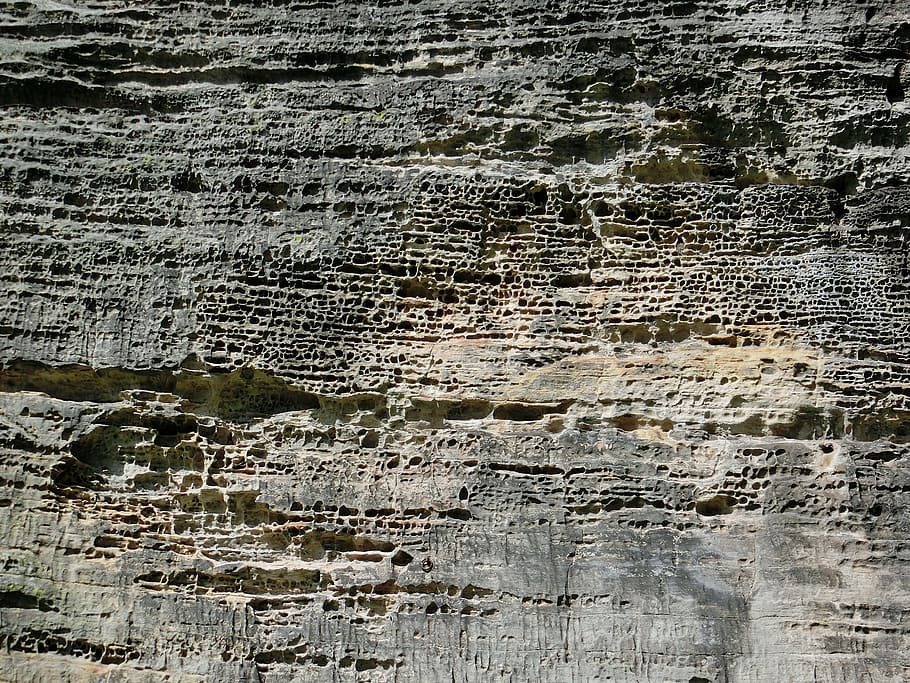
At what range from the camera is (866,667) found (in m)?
2.21

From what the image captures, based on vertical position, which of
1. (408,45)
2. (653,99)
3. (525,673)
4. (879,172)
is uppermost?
(408,45)

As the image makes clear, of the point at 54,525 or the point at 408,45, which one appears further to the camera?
the point at 408,45

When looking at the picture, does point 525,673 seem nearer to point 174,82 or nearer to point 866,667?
point 866,667

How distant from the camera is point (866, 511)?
2281 millimetres

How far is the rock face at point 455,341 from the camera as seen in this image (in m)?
2.28

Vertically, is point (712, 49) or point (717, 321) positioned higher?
point (712, 49)

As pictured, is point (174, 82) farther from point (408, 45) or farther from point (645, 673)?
point (645, 673)

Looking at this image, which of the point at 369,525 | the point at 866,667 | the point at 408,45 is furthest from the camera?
the point at 408,45

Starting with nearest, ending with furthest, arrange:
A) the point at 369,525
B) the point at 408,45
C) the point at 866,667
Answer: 1. the point at 866,667
2. the point at 369,525
3. the point at 408,45

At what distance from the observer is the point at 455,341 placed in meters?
2.43

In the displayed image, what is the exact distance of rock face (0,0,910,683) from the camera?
2279mm

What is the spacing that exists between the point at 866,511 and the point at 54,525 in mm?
2475

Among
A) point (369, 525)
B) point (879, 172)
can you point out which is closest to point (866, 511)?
point (879, 172)

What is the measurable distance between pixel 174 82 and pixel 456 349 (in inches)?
51.7
